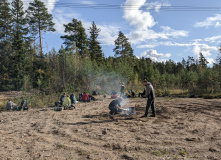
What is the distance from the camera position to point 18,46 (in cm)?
2986

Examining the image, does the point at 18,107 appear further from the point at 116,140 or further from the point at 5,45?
the point at 5,45

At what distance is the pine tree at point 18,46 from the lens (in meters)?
27.8

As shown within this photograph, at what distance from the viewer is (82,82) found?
23453 mm

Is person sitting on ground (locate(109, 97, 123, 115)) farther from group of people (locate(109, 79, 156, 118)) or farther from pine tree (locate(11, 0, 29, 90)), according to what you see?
pine tree (locate(11, 0, 29, 90))

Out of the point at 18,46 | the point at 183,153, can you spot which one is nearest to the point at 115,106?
the point at 183,153

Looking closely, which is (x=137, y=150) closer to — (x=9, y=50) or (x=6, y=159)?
(x=6, y=159)

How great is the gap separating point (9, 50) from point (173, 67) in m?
64.1

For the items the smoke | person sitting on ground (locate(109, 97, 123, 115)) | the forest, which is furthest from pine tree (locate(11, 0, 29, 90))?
person sitting on ground (locate(109, 97, 123, 115))

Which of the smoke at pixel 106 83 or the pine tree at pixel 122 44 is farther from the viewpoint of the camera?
the pine tree at pixel 122 44

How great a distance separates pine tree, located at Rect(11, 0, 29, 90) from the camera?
27828 millimetres

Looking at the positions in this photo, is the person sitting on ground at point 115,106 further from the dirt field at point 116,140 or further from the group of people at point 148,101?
the dirt field at point 116,140

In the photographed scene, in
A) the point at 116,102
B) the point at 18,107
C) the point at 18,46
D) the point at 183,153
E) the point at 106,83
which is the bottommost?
the point at 183,153

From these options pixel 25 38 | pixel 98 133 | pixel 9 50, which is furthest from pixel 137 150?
pixel 25 38

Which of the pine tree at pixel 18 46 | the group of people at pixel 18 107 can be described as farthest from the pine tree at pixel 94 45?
A: the group of people at pixel 18 107
